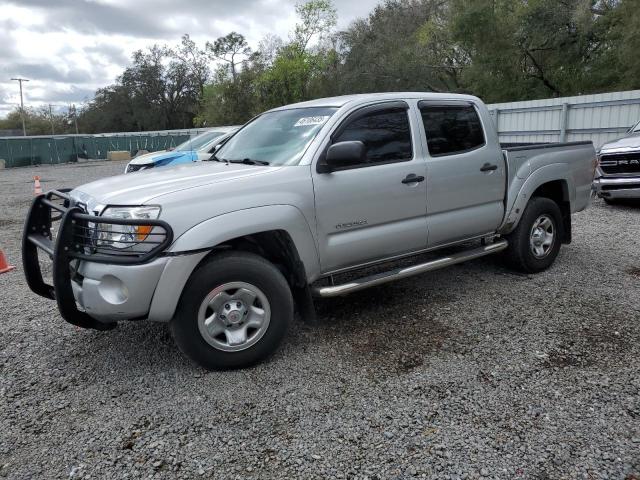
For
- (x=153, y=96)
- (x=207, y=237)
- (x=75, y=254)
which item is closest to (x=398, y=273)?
(x=207, y=237)

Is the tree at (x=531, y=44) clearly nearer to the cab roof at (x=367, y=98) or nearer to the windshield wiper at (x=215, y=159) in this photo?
the cab roof at (x=367, y=98)

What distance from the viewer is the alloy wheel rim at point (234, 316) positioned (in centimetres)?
340

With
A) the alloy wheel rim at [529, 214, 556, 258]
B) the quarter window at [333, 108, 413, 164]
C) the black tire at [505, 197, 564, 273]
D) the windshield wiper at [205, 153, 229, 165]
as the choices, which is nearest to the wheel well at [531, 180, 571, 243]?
the black tire at [505, 197, 564, 273]

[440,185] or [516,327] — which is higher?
[440,185]

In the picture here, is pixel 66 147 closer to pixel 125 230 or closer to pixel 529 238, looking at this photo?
pixel 529 238

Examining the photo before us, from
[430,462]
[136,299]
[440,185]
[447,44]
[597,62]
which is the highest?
[447,44]

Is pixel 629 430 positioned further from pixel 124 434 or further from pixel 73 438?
pixel 73 438

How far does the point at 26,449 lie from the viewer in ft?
9.31

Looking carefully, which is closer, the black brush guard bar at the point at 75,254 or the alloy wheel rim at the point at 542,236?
the black brush guard bar at the point at 75,254

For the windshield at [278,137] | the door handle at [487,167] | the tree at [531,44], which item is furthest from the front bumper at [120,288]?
the tree at [531,44]

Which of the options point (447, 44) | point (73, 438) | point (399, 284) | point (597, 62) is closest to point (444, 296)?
point (399, 284)

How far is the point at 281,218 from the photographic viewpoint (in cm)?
358

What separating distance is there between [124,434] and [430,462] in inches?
66.6

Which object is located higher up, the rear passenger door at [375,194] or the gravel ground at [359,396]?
the rear passenger door at [375,194]
